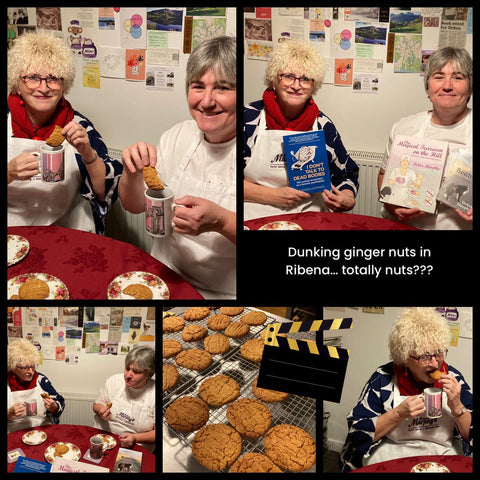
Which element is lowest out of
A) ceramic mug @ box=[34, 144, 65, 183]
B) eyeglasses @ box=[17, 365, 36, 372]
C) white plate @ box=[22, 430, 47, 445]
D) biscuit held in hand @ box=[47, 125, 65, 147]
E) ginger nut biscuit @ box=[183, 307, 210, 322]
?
white plate @ box=[22, 430, 47, 445]

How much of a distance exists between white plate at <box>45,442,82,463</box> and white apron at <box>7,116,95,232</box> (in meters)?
0.77

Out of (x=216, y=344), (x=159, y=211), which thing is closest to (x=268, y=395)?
(x=216, y=344)

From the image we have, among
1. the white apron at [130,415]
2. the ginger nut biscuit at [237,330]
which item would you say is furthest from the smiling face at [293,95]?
the white apron at [130,415]

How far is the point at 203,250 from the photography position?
188 cm

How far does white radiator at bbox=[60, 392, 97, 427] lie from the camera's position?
6.63 ft

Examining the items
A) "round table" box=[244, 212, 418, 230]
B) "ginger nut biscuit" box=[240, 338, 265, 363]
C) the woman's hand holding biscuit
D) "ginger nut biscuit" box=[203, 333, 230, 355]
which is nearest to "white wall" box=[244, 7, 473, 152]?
"round table" box=[244, 212, 418, 230]

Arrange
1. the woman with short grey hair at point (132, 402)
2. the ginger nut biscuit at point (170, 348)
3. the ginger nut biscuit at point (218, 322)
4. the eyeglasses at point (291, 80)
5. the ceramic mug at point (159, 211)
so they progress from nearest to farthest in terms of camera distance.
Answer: the ceramic mug at point (159, 211), the eyeglasses at point (291, 80), the woman with short grey hair at point (132, 402), the ginger nut biscuit at point (170, 348), the ginger nut biscuit at point (218, 322)

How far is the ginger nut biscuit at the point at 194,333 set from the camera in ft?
7.08

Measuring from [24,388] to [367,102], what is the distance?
1568mm

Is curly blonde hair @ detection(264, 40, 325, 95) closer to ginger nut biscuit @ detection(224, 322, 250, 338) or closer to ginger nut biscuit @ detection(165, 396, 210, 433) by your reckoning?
ginger nut biscuit @ detection(224, 322, 250, 338)

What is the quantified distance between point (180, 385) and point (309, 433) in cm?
49

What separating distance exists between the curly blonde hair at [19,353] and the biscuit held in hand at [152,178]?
2.42ft

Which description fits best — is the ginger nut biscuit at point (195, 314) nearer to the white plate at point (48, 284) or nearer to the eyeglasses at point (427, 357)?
the white plate at point (48, 284)
